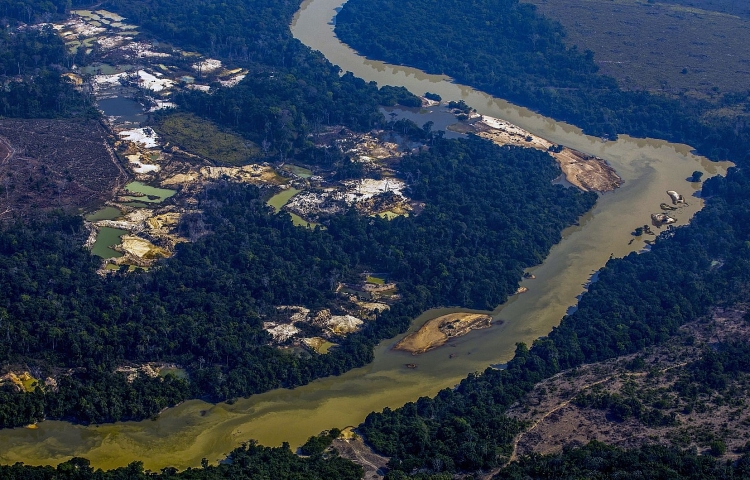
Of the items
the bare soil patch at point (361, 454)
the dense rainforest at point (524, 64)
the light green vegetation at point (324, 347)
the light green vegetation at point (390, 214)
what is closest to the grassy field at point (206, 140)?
the light green vegetation at point (390, 214)

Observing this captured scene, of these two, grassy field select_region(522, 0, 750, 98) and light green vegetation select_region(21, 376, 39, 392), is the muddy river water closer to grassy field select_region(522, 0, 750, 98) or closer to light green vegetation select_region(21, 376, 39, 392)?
light green vegetation select_region(21, 376, 39, 392)

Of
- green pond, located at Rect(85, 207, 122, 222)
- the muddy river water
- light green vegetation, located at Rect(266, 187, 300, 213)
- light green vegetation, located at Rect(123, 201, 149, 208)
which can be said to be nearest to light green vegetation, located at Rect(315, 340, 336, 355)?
the muddy river water

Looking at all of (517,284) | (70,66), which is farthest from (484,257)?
(70,66)

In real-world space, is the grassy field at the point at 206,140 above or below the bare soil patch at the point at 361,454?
below

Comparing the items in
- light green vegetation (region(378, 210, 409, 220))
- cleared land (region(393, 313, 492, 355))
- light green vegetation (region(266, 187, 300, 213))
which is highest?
light green vegetation (region(378, 210, 409, 220))

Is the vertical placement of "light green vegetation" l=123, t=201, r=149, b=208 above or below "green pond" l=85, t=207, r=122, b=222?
above

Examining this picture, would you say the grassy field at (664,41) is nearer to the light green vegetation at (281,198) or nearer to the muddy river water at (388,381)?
the muddy river water at (388,381)

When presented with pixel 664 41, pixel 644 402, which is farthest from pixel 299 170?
pixel 664 41

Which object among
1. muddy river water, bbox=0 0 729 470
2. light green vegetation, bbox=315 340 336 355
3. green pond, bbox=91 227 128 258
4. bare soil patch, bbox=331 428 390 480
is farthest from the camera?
green pond, bbox=91 227 128 258
